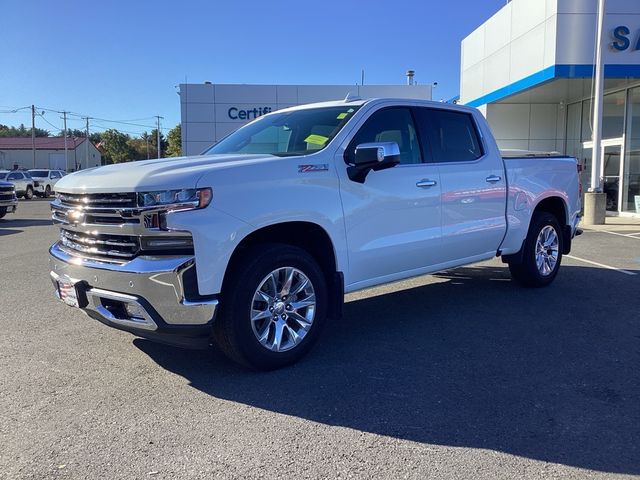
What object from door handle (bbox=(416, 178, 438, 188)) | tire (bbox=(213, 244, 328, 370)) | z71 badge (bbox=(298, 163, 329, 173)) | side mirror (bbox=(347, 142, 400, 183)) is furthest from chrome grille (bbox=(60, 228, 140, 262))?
door handle (bbox=(416, 178, 438, 188))

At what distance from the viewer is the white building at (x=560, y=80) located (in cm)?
1562

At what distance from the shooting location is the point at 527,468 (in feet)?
9.64

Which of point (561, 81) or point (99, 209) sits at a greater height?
point (561, 81)

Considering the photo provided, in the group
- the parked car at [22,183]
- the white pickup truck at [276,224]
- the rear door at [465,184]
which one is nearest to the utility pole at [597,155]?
the rear door at [465,184]

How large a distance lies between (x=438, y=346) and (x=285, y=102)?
24.7 meters

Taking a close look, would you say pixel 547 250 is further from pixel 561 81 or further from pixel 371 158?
pixel 561 81

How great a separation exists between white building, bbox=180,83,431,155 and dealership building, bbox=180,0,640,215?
5.26 meters

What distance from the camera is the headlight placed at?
146 inches

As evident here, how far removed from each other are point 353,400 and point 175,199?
178cm

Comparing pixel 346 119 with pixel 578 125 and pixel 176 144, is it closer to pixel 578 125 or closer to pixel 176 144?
pixel 578 125

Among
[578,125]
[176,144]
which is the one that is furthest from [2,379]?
[176,144]

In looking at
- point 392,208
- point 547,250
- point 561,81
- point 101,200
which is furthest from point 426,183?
point 561,81

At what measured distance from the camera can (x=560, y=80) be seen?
652 inches

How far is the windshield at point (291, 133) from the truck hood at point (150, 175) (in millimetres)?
492
